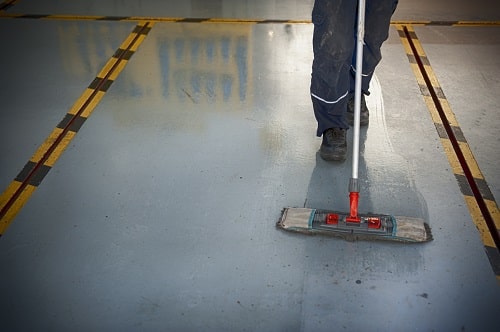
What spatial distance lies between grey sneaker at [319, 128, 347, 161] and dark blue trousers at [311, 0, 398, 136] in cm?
6

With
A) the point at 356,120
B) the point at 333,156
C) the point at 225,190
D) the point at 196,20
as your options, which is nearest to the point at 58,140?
the point at 225,190

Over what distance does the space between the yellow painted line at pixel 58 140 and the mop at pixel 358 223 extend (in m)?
1.69

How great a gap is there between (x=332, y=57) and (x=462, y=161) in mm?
1207

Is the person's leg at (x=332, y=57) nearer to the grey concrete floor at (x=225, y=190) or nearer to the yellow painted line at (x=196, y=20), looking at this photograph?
the grey concrete floor at (x=225, y=190)

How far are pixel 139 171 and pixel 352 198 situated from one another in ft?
5.00

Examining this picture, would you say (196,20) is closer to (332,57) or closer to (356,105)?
(332,57)

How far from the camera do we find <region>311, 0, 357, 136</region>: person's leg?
359cm

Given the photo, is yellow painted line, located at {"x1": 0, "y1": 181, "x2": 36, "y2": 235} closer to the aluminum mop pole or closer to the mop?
the mop

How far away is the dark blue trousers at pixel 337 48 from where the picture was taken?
3602mm

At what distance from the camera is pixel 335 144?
4.04 m

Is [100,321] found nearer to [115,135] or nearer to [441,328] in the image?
[441,328]

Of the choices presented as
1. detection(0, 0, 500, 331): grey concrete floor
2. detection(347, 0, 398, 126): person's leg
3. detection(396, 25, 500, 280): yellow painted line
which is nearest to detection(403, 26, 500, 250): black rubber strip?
detection(396, 25, 500, 280): yellow painted line

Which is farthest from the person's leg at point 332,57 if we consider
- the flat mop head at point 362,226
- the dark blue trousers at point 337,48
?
the flat mop head at point 362,226

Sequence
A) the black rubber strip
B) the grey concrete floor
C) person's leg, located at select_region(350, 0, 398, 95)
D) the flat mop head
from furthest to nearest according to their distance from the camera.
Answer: person's leg, located at select_region(350, 0, 398, 95) → the black rubber strip → the flat mop head → the grey concrete floor
